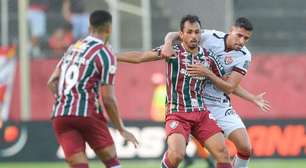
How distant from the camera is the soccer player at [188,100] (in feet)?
36.5

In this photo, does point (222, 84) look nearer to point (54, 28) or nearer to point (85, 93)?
point (85, 93)

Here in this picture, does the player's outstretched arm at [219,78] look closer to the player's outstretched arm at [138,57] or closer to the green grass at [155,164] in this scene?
the player's outstretched arm at [138,57]

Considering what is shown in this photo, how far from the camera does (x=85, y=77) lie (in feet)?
32.4

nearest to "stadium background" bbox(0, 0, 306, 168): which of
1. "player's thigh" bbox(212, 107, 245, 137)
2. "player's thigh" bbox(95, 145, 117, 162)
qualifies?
"player's thigh" bbox(212, 107, 245, 137)

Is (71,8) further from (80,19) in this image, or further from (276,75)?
(276,75)

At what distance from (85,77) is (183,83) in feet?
5.58

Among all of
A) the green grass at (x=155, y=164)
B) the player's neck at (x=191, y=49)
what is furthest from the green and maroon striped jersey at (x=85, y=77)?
the green grass at (x=155, y=164)

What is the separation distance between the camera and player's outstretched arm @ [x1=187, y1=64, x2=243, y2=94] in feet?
36.6

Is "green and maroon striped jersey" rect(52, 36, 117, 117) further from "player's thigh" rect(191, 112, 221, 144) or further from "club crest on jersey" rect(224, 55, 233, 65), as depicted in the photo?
"club crest on jersey" rect(224, 55, 233, 65)

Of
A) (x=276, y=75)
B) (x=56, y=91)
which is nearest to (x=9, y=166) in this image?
(x=276, y=75)

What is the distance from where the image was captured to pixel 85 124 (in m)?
9.93

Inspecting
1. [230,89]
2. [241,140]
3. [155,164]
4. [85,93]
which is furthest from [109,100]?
[155,164]

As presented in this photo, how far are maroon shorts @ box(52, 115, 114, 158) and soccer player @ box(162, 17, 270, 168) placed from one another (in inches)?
60.3

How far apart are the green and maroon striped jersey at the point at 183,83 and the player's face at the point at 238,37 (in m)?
0.44
